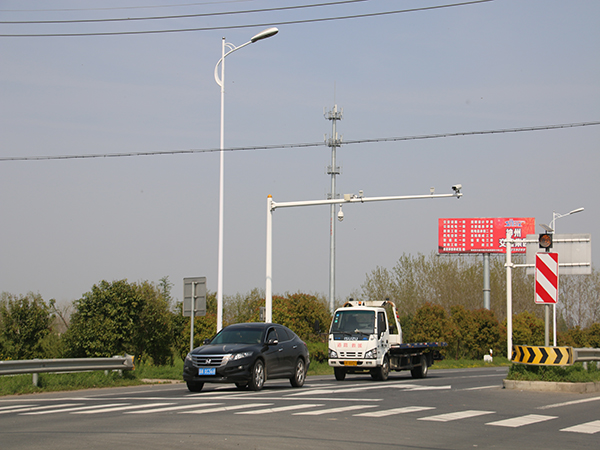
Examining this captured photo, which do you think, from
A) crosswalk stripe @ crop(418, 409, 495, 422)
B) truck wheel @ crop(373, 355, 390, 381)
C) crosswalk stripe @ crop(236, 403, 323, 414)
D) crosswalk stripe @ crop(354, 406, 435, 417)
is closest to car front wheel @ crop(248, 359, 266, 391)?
crosswalk stripe @ crop(236, 403, 323, 414)

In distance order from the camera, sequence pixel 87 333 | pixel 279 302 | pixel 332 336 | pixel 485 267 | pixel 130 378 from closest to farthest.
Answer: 1. pixel 130 378
2. pixel 332 336
3. pixel 87 333
4. pixel 279 302
5. pixel 485 267

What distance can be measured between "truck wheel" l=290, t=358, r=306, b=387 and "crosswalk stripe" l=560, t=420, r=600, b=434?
861cm

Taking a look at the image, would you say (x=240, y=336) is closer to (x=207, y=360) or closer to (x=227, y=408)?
(x=207, y=360)

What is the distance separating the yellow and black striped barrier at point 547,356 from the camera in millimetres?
16906

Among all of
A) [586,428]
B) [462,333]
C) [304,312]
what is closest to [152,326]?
[304,312]

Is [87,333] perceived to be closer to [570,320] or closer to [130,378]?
[130,378]

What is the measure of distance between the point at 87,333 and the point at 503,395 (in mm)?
40203

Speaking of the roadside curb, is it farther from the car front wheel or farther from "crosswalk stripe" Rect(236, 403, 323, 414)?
"crosswalk stripe" Rect(236, 403, 323, 414)

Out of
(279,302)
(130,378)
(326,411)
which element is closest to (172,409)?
(326,411)

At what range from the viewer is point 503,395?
15672 millimetres

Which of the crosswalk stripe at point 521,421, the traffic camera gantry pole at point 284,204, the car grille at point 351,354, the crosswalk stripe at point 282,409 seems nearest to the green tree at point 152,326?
the traffic camera gantry pole at point 284,204

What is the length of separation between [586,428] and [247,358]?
7.94 m

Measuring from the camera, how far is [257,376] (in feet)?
54.6

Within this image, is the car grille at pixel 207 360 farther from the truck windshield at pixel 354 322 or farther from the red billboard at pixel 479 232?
the red billboard at pixel 479 232
